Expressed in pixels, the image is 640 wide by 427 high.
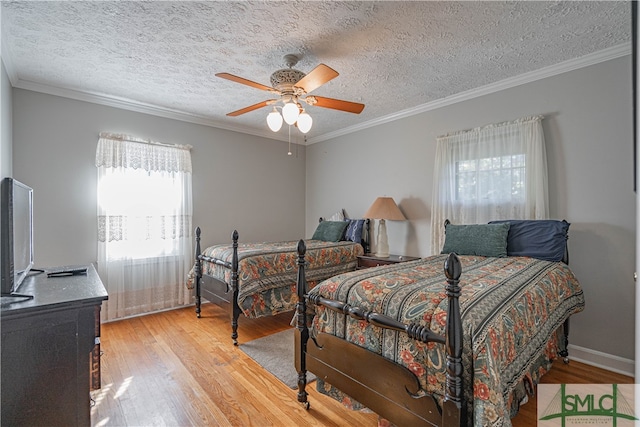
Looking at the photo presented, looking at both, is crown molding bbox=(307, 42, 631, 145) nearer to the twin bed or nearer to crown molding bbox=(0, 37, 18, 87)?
the twin bed

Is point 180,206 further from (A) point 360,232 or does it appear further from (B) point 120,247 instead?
(A) point 360,232

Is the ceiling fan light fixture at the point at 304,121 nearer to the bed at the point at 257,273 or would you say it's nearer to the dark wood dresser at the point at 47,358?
the bed at the point at 257,273

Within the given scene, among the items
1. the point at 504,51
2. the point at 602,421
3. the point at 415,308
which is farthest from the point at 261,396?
the point at 504,51

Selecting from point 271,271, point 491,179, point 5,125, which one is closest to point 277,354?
point 271,271

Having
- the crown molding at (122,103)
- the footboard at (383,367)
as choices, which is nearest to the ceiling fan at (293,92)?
the footboard at (383,367)

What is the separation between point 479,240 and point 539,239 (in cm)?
46

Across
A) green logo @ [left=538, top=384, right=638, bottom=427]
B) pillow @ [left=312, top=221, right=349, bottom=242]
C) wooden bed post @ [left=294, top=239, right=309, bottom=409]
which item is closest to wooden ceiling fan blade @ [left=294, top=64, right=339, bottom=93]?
wooden bed post @ [left=294, top=239, right=309, bottom=409]

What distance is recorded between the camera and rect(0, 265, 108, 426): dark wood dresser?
125 cm

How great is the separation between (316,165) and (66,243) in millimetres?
3627

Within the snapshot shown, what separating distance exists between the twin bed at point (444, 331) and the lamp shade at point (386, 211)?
1214mm

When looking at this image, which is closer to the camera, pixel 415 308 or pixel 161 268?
pixel 415 308

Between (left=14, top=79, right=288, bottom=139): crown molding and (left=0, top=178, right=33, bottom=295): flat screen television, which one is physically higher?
(left=14, top=79, right=288, bottom=139): crown molding

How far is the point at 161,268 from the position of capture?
12.5 feet

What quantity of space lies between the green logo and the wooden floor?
0.36 feet
